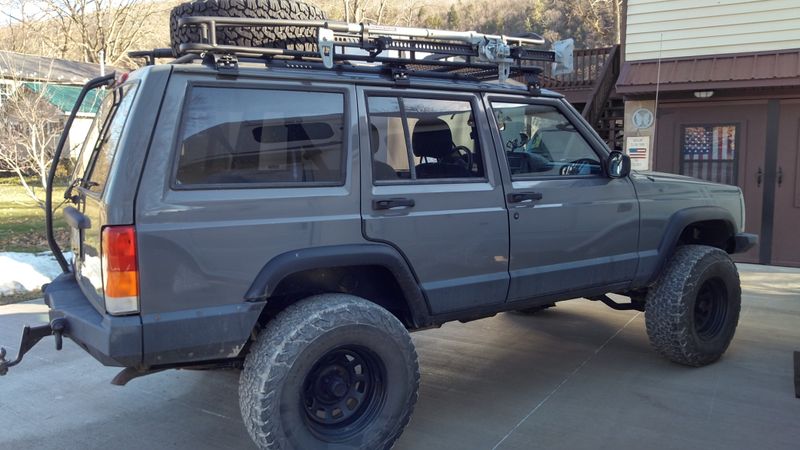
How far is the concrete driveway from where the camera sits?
3.61m

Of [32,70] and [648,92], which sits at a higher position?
[32,70]

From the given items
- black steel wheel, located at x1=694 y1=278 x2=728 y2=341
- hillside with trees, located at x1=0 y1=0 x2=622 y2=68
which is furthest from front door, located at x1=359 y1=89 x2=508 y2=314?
hillside with trees, located at x1=0 y1=0 x2=622 y2=68

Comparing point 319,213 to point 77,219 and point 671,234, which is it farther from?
point 671,234

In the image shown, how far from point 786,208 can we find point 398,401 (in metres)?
7.40

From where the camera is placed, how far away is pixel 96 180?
10.3 feet

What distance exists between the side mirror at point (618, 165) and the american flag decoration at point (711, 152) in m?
5.52

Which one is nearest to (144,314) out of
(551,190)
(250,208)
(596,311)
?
(250,208)

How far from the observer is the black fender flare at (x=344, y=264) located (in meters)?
2.94

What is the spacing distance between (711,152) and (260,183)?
25.7 ft

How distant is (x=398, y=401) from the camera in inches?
128

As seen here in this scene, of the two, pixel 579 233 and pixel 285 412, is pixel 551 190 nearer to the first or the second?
pixel 579 233

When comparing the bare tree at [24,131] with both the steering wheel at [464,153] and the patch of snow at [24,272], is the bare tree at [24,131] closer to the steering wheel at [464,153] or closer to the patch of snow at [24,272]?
the patch of snow at [24,272]

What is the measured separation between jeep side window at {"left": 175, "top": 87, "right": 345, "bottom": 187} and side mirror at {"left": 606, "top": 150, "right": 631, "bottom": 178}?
193 cm

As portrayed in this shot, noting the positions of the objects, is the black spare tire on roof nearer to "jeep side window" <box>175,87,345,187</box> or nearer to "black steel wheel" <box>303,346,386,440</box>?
"jeep side window" <box>175,87,345,187</box>
